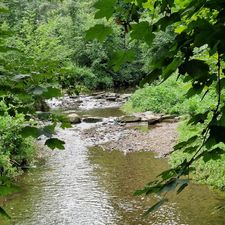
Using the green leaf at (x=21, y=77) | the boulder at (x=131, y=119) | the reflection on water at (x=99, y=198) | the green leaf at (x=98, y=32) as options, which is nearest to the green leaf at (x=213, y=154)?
the green leaf at (x=98, y=32)

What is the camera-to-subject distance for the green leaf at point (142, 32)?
5.60ft

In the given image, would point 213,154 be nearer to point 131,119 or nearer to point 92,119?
point 131,119

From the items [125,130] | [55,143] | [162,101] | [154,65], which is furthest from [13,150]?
[162,101]

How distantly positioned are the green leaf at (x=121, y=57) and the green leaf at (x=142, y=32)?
8 centimetres

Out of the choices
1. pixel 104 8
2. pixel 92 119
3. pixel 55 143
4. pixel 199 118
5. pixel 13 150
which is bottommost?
pixel 92 119

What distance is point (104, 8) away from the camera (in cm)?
156

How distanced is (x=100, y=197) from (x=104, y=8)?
7351 mm

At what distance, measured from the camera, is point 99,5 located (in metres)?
1.53

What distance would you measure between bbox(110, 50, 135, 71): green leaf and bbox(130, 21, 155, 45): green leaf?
79 millimetres

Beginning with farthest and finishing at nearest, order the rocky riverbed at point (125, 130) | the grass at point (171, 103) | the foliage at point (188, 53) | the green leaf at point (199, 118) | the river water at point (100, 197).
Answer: the rocky riverbed at point (125, 130)
the grass at point (171, 103)
the river water at point (100, 197)
the green leaf at point (199, 118)
the foliage at point (188, 53)

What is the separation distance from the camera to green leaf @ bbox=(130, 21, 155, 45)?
1707 mm

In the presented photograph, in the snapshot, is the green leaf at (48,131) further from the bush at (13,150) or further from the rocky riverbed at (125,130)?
the rocky riverbed at (125,130)

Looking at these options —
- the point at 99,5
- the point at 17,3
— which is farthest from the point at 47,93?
the point at 17,3

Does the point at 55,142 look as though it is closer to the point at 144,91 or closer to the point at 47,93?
the point at 47,93
